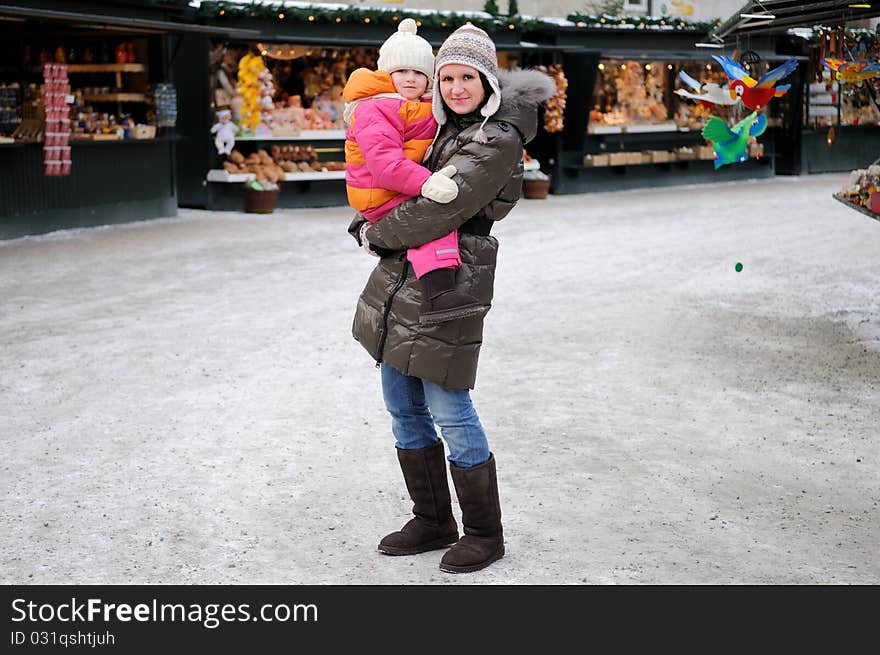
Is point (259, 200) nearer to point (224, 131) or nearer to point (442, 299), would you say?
point (224, 131)

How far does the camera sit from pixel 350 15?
18.0 metres

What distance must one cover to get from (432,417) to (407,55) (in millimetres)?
1207

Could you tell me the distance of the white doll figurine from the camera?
16953mm

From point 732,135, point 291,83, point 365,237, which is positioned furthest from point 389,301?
point 291,83

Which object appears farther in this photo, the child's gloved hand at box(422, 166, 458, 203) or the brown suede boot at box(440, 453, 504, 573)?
the brown suede boot at box(440, 453, 504, 573)

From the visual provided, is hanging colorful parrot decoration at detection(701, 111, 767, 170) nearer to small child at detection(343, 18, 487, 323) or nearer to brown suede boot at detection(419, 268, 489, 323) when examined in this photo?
Answer: small child at detection(343, 18, 487, 323)

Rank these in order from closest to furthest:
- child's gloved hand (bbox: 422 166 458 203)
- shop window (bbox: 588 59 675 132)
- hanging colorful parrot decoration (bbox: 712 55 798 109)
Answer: child's gloved hand (bbox: 422 166 458 203)
hanging colorful parrot decoration (bbox: 712 55 798 109)
shop window (bbox: 588 59 675 132)

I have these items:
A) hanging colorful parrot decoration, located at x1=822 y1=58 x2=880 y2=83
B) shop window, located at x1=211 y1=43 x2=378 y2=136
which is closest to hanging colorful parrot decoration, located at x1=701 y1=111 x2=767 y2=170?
hanging colorful parrot decoration, located at x1=822 y1=58 x2=880 y2=83

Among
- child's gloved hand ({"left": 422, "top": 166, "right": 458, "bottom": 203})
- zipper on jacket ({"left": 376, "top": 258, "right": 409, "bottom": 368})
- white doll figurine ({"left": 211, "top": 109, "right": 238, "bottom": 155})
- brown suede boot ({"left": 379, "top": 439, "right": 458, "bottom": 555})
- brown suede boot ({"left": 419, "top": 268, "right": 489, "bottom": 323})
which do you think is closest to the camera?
child's gloved hand ({"left": 422, "top": 166, "right": 458, "bottom": 203})

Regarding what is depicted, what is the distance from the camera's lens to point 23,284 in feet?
33.9

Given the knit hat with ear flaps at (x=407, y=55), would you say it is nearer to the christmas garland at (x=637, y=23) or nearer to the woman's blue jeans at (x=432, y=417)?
the woman's blue jeans at (x=432, y=417)

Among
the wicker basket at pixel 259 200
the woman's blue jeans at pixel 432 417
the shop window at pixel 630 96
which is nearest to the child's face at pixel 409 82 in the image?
the woman's blue jeans at pixel 432 417

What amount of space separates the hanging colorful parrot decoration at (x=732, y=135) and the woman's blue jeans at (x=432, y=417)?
3273mm

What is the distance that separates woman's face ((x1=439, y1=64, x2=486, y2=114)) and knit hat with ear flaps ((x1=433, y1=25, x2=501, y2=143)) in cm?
2
